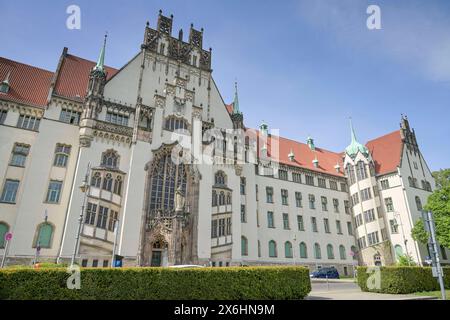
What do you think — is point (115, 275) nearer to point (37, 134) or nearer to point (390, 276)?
point (390, 276)

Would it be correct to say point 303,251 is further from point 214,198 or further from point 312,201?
point 214,198

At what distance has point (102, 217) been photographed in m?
27.0

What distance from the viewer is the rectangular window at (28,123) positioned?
95.5 ft

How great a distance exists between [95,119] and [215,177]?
14.5 meters

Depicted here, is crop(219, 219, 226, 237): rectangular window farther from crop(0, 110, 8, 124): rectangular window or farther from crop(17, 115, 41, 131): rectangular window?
crop(0, 110, 8, 124): rectangular window

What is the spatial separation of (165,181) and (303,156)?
28489 millimetres

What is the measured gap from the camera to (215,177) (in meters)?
35.3

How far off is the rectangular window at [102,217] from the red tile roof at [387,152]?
41270 mm

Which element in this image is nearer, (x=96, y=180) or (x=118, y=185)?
(x=96, y=180)

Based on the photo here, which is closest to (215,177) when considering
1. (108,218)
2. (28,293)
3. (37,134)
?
(108,218)

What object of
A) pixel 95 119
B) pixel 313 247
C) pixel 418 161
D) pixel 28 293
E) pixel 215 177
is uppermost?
pixel 418 161

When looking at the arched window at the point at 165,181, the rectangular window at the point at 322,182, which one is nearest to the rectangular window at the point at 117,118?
the arched window at the point at 165,181

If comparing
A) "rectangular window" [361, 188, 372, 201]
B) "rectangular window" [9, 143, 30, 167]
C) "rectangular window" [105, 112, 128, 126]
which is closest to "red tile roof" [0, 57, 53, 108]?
"rectangular window" [9, 143, 30, 167]

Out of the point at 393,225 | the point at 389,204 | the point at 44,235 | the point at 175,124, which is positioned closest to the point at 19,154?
the point at 44,235
